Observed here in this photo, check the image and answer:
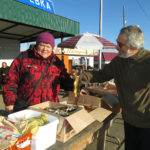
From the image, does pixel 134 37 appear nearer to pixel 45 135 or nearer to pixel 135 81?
pixel 135 81

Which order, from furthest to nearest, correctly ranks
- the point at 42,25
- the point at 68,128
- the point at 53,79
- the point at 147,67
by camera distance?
the point at 42,25
the point at 53,79
the point at 147,67
the point at 68,128

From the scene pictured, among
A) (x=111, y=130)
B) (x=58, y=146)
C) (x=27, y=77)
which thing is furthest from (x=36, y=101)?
(x=111, y=130)

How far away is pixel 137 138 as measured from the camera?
182 centimetres

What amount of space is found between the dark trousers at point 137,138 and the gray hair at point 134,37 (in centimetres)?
95

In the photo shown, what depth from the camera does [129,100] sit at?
5.64 feet

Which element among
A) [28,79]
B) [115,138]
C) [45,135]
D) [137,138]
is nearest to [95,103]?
[137,138]

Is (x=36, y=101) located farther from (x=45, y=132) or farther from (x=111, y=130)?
(x=111, y=130)

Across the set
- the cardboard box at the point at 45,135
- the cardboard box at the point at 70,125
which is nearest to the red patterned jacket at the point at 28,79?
the cardboard box at the point at 45,135

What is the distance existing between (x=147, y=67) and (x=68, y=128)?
1050 mm

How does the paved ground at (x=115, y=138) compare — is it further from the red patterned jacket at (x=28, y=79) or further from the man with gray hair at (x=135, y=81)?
the red patterned jacket at (x=28, y=79)

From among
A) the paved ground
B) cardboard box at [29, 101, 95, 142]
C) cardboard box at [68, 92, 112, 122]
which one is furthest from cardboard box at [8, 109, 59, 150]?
the paved ground

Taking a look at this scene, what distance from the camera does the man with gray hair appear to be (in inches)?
63.7

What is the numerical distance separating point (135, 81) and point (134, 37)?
48 cm

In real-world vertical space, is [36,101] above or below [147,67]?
below
